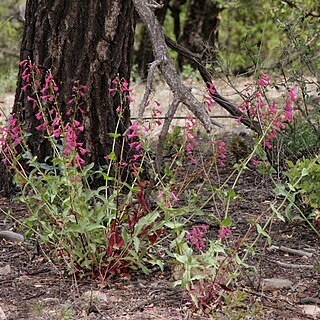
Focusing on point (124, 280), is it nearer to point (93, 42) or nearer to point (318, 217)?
point (318, 217)

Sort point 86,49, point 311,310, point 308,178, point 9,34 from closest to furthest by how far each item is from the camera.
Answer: point 311,310 → point 308,178 → point 86,49 → point 9,34

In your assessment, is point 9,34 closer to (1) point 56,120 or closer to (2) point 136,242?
(1) point 56,120

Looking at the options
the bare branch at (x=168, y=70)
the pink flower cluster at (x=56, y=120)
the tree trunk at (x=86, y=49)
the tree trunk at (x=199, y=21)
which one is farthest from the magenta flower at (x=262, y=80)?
the tree trunk at (x=199, y=21)

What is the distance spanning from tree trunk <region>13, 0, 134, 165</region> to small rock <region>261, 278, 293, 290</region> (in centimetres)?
165

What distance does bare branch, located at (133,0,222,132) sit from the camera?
11.5 ft

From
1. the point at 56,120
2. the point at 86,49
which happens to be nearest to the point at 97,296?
the point at 56,120

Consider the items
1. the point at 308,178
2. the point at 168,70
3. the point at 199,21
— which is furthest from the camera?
the point at 199,21

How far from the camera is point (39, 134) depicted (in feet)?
15.7

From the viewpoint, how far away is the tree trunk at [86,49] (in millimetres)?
4676

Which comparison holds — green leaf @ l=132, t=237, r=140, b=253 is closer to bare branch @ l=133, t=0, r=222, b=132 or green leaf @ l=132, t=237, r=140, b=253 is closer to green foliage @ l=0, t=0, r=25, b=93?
bare branch @ l=133, t=0, r=222, b=132

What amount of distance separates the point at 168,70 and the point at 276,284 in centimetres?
113

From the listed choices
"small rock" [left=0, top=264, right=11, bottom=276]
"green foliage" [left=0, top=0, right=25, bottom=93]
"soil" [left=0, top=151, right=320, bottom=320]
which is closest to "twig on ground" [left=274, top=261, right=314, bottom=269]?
"soil" [left=0, top=151, right=320, bottom=320]

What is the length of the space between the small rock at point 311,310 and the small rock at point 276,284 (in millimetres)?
208

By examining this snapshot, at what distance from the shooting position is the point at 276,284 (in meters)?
3.50
